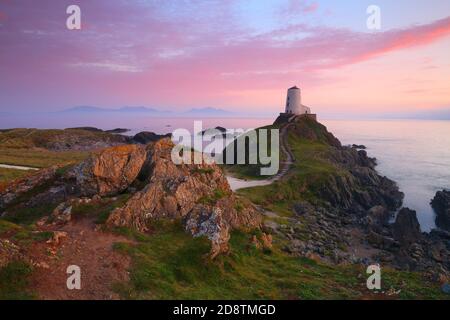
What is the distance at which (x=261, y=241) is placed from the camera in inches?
1151

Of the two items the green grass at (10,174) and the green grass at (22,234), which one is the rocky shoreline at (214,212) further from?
the green grass at (10,174)

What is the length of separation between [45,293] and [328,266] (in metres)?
19.9

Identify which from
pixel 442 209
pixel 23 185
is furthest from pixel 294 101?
pixel 23 185

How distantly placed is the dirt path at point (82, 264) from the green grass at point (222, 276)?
26.1 inches

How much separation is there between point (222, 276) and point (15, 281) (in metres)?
11.3

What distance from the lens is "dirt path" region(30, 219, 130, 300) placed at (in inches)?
655

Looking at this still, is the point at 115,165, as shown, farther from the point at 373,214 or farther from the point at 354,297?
the point at 373,214

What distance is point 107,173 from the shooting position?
28984mm

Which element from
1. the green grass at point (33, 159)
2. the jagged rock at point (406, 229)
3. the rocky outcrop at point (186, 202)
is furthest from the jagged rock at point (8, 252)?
the jagged rock at point (406, 229)

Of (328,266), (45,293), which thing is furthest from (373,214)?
(45,293)

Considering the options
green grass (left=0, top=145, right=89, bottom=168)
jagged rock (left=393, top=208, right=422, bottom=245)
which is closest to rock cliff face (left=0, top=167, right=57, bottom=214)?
green grass (left=0, top=145, right=89, bottom=168)

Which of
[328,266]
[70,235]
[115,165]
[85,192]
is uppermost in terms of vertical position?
[115,165]

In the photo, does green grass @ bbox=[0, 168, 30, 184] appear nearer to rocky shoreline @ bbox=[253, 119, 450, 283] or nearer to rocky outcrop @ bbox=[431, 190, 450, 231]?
rocky shoreline @ bbox=[253, 119, 450, 283]
